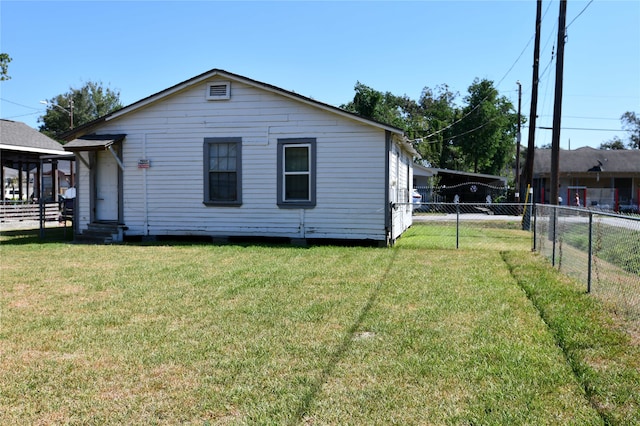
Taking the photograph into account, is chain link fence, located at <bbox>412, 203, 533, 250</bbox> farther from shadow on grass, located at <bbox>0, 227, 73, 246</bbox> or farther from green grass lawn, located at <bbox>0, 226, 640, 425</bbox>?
shadow on grass, located at <bbox>0, 227, 73, 246</bbox>

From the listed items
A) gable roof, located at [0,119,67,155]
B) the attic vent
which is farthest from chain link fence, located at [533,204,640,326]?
gable roof, located at [0,119,67,155]

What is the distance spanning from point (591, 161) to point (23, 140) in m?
37.1

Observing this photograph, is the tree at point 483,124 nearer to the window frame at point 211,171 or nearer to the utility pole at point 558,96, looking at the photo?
the utility pole at point 558,96

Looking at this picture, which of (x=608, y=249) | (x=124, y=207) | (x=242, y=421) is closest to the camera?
(x=242, y=421)

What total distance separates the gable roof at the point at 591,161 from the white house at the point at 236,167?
1101 inches

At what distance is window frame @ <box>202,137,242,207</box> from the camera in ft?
42.7

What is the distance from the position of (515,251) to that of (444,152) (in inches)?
1664

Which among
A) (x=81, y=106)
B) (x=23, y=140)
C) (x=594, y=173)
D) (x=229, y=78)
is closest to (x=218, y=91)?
(x=229, y=78)

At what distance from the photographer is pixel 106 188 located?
46.3 feet

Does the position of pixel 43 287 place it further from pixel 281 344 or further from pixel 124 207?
pixel 124 207

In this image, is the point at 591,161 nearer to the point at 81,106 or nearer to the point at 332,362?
the point at 332,362

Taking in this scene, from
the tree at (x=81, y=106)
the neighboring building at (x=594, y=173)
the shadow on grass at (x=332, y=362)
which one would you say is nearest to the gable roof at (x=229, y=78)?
the shadow on grass at (x=332, y=362)

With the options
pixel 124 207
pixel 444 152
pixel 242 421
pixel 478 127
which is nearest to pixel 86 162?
pixel 124 207

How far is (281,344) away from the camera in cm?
473
